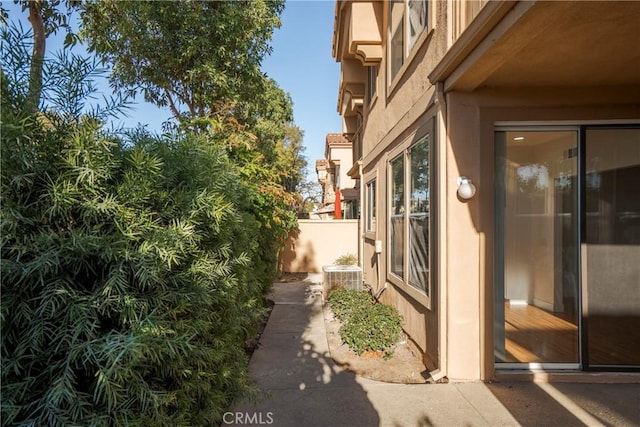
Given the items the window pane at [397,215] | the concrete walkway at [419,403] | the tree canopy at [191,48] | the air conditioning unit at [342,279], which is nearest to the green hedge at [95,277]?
the concrete walkway at [419,403]

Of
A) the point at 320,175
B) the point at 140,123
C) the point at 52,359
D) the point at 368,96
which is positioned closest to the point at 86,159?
the point at 140,123

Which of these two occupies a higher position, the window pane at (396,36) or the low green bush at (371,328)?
the window pane at (396,36)

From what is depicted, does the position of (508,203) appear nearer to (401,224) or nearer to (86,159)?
(401,224)

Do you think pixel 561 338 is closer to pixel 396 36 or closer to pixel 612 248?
pixel 612 248

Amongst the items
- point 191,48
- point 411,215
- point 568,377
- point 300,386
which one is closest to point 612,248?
point 568,377

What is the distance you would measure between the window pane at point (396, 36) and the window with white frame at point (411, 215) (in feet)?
5.40

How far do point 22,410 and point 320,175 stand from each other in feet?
90.9

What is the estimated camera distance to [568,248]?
3814mm

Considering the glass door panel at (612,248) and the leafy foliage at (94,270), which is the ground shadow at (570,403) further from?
the leafy foliage at (94,270)

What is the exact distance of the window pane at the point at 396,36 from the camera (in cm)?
568

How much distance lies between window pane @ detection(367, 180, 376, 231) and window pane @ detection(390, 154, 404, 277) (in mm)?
2005

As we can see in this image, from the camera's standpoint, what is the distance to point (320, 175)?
95.0 ft

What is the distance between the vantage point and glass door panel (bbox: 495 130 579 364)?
3793mm

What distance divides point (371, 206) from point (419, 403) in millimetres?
5812
